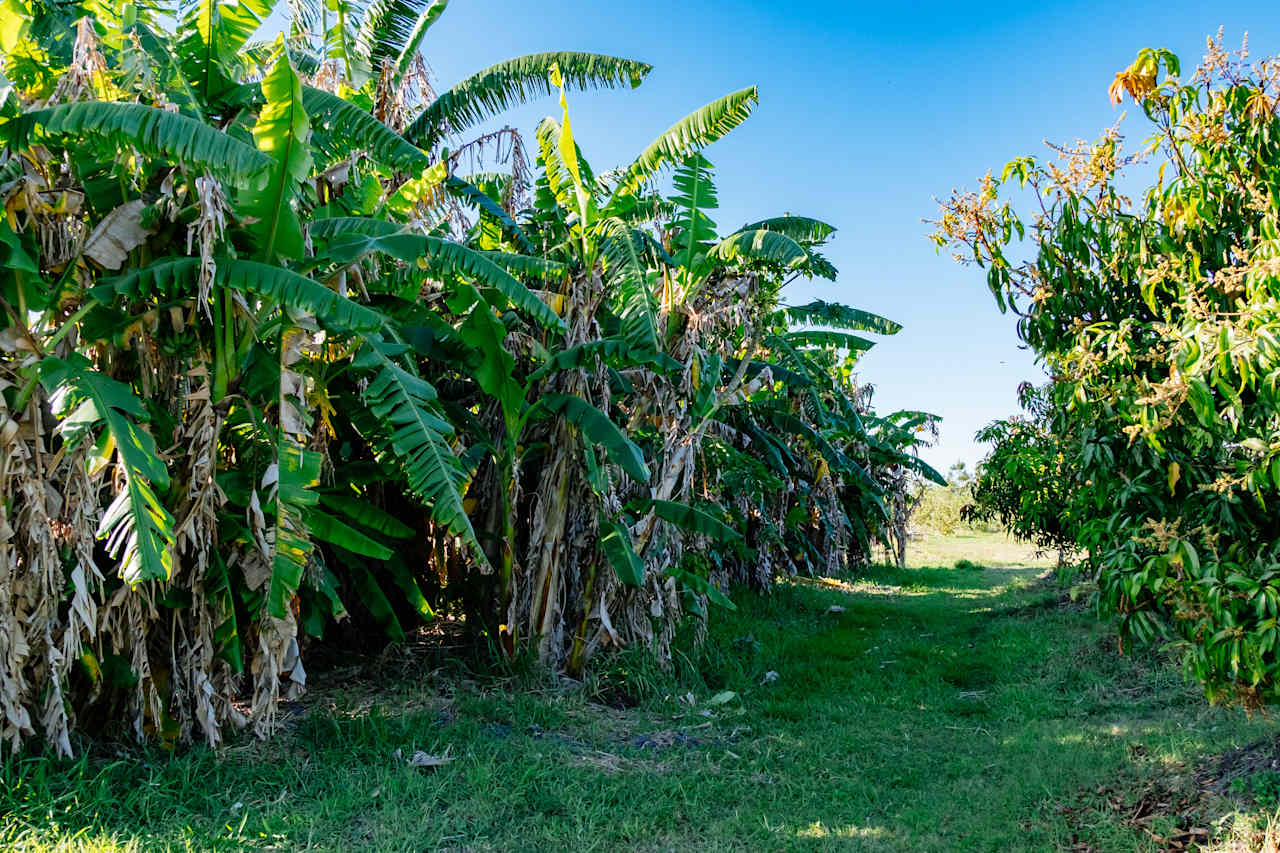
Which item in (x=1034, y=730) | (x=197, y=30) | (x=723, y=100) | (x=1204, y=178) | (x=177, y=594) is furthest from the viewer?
(x=723, y=100)

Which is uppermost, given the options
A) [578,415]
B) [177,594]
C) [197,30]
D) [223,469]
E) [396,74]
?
[396,74]

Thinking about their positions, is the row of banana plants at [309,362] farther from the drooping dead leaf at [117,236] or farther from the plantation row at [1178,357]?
the plantation row at [1178,357]

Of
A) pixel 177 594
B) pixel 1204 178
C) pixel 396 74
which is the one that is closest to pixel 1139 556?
pixel 1204 178

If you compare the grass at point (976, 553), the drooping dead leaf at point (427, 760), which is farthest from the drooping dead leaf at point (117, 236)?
the grass at point (976, 553)

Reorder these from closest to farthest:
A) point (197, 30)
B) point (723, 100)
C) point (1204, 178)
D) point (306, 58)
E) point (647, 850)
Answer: point (1204, 178) < point (647, 850) < point (197, 30) < point (723, 100) < point (306, 58)

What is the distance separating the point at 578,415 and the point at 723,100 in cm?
312

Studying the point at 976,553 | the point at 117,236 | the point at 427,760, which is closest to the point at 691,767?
the point at 427,760

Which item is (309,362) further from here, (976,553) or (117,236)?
(976,553)

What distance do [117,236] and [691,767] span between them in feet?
17.1

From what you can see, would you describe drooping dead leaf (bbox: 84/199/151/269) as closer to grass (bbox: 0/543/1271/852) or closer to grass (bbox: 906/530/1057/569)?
grass (bbox: 0/543/1271/852)

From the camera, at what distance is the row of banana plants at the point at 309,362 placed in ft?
15.9

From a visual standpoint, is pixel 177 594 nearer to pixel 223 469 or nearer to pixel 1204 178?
pixel 223 469

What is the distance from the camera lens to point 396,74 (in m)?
8.47

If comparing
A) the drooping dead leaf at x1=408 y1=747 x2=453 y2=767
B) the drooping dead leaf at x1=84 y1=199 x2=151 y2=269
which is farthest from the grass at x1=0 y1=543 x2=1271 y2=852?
the drooping dead leaf at x1=84 y1=199 x2=151 y2=269
